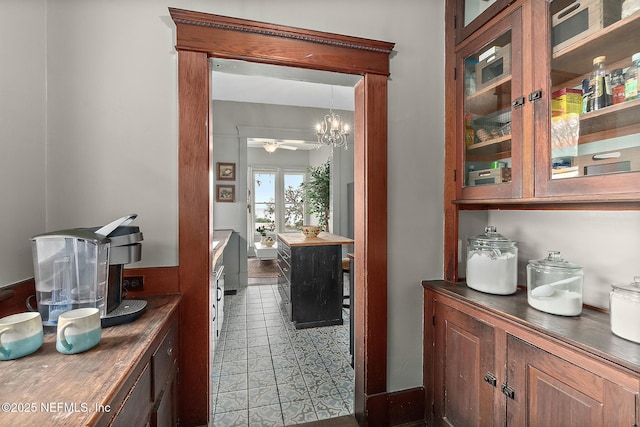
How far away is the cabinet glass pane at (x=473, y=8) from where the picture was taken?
168 centimetres

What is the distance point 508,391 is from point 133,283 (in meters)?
1.81

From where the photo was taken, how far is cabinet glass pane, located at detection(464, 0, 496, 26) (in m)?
1.68

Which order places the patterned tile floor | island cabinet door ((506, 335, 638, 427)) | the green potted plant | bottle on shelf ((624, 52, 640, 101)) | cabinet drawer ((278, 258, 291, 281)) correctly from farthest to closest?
1. the green potted plant
2. cabinet drawer ((278, 258, 291, 281))
3. the patterned tile floor
4. bottle on shelf ((624, 52, 640, 101))
5. island cabinet door ((506, 335, 638, 427))

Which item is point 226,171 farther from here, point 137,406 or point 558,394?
point 558,394

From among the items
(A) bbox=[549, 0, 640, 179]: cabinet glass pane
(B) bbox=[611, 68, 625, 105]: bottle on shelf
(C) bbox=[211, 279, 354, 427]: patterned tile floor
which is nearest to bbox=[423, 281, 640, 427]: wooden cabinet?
(A) bbox=[549, 0, 640, 179]: cabinet glass pane

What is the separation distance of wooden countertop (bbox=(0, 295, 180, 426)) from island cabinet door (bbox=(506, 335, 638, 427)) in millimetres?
1454

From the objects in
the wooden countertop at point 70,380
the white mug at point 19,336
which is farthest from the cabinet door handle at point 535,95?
the white mug at point 19,336

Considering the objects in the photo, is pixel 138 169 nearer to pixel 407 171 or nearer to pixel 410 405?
pixel 407 171

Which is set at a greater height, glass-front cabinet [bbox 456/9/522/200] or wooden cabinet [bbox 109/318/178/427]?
glass-front cabinet [bbox 456/9/522/200]

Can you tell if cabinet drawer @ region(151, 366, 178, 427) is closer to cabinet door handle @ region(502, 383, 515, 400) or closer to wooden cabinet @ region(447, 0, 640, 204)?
cabinet door handle @ region(502, 383, 515, 400)

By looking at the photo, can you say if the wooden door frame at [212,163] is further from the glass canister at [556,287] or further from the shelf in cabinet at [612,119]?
the shelf in cabinet at [612,119]

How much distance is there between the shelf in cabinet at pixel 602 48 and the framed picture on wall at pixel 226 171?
4522 mm

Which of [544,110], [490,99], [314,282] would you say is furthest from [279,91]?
[544,110]

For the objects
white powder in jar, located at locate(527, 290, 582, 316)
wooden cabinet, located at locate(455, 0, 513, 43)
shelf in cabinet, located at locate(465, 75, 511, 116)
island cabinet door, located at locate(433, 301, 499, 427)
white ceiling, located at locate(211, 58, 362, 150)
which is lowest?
island cabinet door, located at locate(433, 301, 499, 427)
